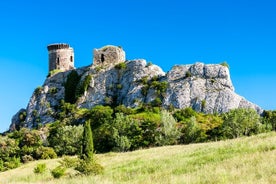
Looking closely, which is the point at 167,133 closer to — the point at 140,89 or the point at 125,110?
the point at 125,110

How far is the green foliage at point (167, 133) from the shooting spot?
71188 millimetres

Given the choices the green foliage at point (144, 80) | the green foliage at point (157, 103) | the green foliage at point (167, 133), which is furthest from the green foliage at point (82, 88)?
the green foliage at point (167, 133)

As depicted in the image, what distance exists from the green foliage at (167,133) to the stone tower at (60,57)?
49.3 meters

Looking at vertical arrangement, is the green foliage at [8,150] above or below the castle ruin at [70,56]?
below

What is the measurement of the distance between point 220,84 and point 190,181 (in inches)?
3101

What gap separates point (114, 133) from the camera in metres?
75.0

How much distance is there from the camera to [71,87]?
108 meters

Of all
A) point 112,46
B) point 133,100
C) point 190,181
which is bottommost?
point 190,181

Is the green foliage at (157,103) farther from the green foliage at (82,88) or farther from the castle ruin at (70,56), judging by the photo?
the castle ruin at (70,56)

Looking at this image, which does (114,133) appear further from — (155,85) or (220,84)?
(220,84)

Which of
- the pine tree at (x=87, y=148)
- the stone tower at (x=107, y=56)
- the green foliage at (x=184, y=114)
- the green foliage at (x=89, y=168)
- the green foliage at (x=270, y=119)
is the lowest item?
the green foliage at (x=89, y=168)

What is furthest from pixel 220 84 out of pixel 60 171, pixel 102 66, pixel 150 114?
pixel 60 171

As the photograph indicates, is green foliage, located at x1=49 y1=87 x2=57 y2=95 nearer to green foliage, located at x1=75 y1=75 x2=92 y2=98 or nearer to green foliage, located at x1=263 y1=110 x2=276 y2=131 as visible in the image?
green foliage, located at x1=75 y1=75 x2=92 y2=98

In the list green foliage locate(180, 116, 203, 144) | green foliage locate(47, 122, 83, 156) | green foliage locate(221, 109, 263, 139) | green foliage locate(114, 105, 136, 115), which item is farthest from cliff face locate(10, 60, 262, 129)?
green foliage locate(47, 122, 83, 156)
